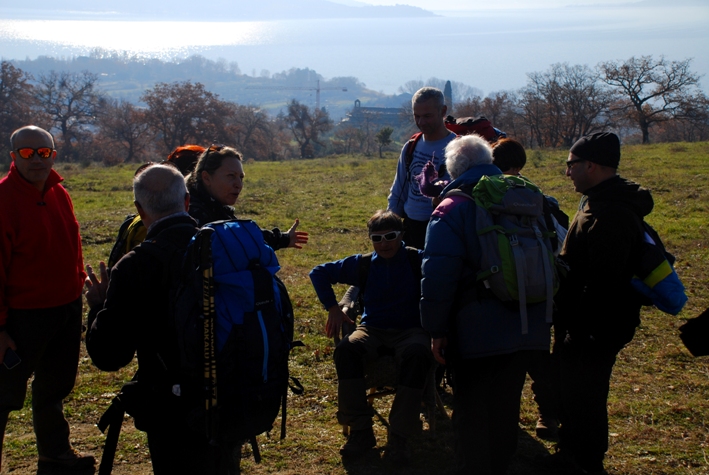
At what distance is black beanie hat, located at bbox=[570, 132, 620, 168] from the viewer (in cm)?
359

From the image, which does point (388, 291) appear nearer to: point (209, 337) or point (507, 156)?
point (507, 156)

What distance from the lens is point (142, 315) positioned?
2.58 metres

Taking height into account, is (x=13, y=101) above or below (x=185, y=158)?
above

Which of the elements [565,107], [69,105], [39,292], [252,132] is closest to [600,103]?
[565,107]

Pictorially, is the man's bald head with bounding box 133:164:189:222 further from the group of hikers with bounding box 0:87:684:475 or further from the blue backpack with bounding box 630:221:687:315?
the blue backpack with bounding box 630:221:687:315

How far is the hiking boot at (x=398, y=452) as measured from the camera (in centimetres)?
402

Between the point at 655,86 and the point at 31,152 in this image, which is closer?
the point at 31,152

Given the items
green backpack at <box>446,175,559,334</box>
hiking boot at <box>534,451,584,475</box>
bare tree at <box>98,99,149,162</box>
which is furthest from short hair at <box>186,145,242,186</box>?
bare tree at <box>98,99,149,162</box>

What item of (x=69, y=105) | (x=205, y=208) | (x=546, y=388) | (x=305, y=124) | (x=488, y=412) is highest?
(x=69, y=105)

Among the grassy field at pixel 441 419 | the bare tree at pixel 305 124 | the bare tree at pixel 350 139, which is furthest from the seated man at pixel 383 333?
the bare tree at pixel 350 139

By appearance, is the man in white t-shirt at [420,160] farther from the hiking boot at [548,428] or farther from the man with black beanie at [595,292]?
the hiking boot at [548,428]

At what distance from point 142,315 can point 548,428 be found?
3.16m

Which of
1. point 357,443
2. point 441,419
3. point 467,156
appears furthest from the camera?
point 441,419

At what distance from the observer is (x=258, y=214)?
14195mm
